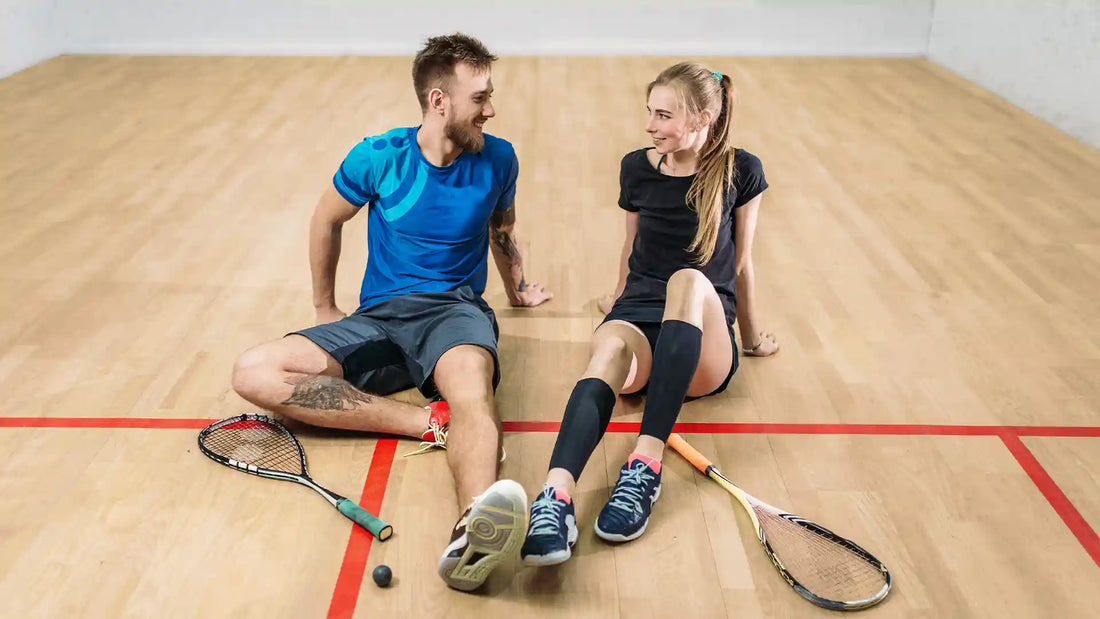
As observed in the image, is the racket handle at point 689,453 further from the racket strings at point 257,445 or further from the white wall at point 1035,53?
the white wall at point 1035,53

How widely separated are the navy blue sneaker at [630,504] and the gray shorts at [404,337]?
537 millimetres

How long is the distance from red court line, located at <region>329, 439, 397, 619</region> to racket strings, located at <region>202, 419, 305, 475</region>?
0.18 m

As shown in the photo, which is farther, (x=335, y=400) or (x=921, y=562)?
(x=335, y=400)

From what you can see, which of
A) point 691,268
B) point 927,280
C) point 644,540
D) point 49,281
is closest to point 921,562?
point 644,540

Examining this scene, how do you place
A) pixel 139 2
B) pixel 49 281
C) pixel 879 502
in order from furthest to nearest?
pixel 139 2 < pixel 49 281 < pixel 879 502

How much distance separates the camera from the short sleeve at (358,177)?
279 centimetres

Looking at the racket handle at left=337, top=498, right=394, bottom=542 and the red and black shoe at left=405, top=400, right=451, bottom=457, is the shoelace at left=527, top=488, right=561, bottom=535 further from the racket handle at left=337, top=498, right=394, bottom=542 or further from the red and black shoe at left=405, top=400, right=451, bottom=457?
the red and black shoe at left=405, top=400, right=451, bottom=457

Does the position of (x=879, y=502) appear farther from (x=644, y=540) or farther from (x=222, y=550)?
(x=222, y=550)

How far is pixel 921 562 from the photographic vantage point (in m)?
2.25

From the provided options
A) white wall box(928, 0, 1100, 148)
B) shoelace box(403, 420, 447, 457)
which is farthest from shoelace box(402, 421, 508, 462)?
white wall box(928, 0, 1100, 148)

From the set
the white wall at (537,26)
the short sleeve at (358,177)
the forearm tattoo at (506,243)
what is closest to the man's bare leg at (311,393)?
the short sleeve at (358,177)

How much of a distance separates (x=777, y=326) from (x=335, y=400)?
1.55m

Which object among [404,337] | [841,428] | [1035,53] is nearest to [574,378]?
[404,337]

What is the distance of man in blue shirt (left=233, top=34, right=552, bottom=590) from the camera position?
2592 millimetres
